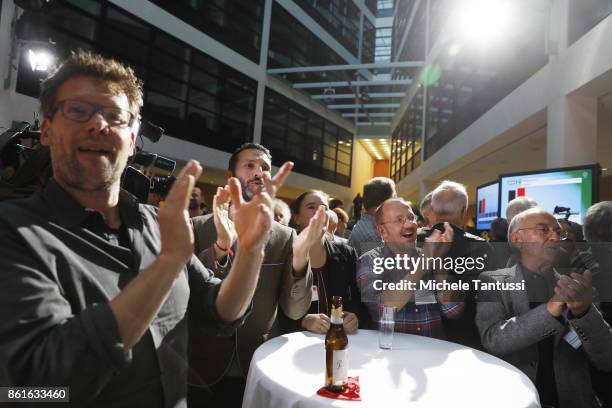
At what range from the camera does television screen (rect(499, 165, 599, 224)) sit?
2.84m

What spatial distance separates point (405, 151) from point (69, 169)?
1508 centimetres

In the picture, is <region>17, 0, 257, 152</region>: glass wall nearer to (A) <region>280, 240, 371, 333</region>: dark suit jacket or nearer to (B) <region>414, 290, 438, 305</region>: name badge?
(A) <region>280, 240, 371, 333</region>: dark suit jacket

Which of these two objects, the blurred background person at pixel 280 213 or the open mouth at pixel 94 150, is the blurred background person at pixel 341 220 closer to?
the blurred background person at pixel 280 213

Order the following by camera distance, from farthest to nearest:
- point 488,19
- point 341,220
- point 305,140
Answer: point 305,140, point 488,19, point 341,220

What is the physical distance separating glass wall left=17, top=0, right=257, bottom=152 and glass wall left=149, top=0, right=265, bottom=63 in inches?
26.6

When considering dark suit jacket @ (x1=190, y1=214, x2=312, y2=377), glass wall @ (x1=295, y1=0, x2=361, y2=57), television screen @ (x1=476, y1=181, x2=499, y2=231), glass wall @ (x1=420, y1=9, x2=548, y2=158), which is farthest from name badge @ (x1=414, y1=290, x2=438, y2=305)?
glass wall @ (x1=295, y1=0, x2=361, y2=57)

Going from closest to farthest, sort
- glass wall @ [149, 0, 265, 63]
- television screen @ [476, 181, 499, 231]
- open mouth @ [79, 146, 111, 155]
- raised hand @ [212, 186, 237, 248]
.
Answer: open mouth @ [79, 146, 111, 155] < raised hand @ [212, 186, 237, 248] < television screen @ [476, 181, 499, 231] < glass wall @ [149, 0, 265, 63]

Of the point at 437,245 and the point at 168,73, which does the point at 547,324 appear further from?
the point at 168,73

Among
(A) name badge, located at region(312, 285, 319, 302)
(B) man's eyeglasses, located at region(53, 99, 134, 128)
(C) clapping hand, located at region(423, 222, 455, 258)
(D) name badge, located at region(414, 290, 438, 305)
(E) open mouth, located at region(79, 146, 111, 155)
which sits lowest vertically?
(A) name badge, located at region(312, 285, 319, 302)

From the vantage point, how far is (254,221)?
0.86 metres

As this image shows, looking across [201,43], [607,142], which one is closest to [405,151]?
[201,43]

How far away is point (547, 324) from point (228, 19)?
11139 mm

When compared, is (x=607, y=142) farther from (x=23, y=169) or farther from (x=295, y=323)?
(x=23, y=169)

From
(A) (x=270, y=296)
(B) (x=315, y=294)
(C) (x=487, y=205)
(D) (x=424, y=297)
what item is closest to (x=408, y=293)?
(D) (x=424, y=297)
